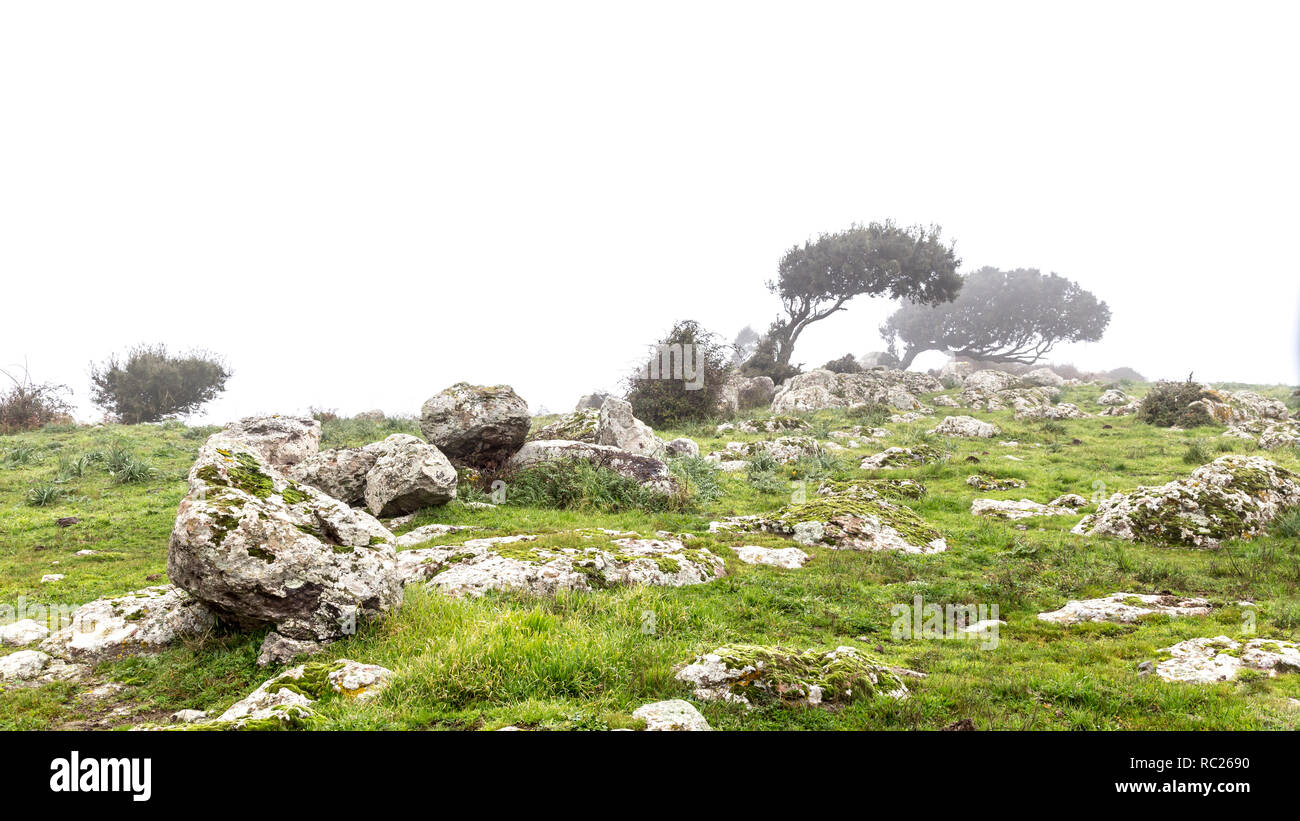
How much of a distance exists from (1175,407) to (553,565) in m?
30.7

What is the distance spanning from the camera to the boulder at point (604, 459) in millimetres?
16672

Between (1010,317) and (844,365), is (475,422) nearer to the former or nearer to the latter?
(844,365)

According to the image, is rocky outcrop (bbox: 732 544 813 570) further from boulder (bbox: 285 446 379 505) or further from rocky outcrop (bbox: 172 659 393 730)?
boulder (bbox: 285 446 379 505)

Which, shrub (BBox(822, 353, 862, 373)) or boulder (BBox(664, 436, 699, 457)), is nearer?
boulder (BBox(664, 436, 699, 457))

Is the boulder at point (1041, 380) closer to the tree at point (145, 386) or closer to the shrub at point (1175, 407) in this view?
the shrub at point (1175, 407)

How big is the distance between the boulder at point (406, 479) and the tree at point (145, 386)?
27.9m

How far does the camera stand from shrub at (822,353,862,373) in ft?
154

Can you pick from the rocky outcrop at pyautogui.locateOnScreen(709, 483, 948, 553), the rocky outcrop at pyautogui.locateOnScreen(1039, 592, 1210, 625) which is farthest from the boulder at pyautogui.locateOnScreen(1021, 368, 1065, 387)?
the rocky outcrop at pyautogui.locateOnScreen(1039, 592, 1210, 625)

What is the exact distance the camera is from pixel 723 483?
18953 millimetres

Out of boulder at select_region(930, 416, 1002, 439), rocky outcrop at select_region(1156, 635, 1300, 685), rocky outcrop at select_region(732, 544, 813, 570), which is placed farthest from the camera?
boulder at select_region(930, 416, 1002, 439)

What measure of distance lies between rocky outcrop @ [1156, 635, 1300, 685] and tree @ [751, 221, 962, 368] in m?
44.0

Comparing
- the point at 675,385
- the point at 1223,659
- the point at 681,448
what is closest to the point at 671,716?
the point at 1223,659
